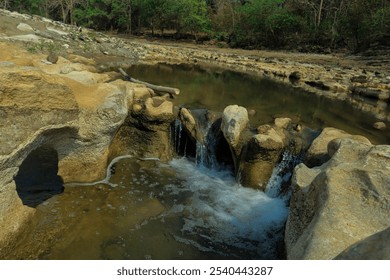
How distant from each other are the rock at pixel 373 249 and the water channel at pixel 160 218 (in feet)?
10.6

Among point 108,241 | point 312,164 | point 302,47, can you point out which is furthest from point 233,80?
point 302,47

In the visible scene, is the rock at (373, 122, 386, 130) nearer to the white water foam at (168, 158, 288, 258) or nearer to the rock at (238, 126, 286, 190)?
the rock at (238, 126, 286, 190)

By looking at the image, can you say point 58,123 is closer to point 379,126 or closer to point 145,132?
point 145,132

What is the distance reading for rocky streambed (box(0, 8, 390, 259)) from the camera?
430 centimetres

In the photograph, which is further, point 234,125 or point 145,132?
point 145,132

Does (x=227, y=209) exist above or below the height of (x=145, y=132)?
below

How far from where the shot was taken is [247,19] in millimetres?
41156

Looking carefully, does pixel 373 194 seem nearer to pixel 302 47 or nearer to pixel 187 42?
pixel 302 47

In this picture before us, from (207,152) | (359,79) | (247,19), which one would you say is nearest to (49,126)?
(207,152)

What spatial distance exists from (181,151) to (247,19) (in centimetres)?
3488

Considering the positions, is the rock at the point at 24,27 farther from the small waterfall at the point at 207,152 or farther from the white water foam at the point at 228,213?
the white water foam at the point at 228,213

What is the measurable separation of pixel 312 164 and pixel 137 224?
4.34m

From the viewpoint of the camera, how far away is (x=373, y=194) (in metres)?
Result: 4.60

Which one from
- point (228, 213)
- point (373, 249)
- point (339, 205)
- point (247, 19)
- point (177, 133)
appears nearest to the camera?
point (373, 249)
